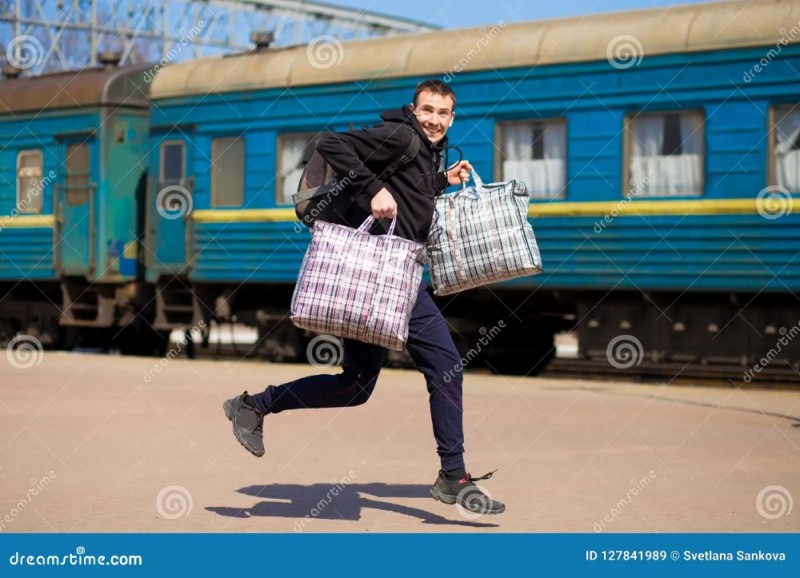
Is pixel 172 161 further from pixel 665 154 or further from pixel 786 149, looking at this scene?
pixel 786 149

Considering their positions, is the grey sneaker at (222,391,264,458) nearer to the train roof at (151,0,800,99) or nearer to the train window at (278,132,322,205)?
the train roof at (151,0,800,99)

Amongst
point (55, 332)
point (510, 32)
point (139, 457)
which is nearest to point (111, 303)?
point (55, 332)

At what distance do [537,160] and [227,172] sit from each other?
4698 millimetres

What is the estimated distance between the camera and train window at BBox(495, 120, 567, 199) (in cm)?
1720

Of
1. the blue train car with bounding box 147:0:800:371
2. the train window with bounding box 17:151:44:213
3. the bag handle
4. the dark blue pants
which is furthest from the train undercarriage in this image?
the bag handle

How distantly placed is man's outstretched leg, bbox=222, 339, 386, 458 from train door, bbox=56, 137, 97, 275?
1498 centimetres

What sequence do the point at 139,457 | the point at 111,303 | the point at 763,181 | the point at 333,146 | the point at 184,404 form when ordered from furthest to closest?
1. the point at 111,303
2. the point at 763,181
3. the point at 184,404
4. the point at 139,457
5. the point at 333,146

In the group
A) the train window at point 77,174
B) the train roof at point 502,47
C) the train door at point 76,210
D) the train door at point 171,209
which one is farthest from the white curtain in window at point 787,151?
the train window at point 77,174

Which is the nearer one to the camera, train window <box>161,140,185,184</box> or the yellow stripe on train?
train window <box>161,140,185,184</box>

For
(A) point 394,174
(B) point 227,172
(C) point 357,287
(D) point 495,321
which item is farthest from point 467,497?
(B) point 227,172

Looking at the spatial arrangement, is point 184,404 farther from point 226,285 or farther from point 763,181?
point 226,285

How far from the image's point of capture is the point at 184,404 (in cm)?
1325

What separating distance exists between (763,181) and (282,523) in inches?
381

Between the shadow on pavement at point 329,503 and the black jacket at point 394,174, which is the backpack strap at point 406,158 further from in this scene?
the shadow on pavement at point 329,503
